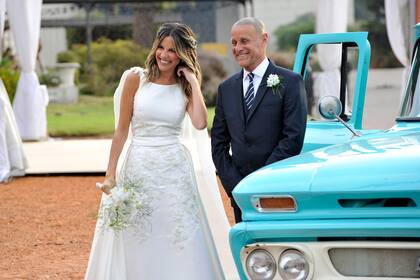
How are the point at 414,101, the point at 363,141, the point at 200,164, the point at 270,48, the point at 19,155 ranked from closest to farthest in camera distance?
1. the point at 363,141
2. the point at 414,101
3. the point at 200,164
4. the point at 19,155
5. the point at 270,48

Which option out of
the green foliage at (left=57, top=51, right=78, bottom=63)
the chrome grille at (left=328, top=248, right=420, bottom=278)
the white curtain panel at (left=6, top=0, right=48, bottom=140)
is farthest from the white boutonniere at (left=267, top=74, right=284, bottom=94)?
the green foliage at (left=57, top=51, right=78, bottom=63)

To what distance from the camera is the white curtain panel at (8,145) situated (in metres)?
14.1

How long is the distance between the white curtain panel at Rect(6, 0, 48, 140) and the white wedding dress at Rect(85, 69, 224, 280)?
1102 centimetres

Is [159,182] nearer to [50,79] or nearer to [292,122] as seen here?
[292,122]

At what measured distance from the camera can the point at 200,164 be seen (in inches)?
272

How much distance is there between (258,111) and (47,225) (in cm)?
527

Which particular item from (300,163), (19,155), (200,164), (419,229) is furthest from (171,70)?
(19,155)

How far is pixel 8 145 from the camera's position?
46.9ft

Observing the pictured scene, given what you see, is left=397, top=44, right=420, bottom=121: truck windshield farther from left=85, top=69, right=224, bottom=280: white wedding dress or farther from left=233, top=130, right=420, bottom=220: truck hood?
left=85, top=69, right=224, bottom=280: white wedding dress

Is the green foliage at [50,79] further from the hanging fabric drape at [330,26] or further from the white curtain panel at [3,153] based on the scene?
the white curtain panel at [3,153]

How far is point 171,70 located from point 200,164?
2.12 ft

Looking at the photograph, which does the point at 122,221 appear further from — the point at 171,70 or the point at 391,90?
the point at 391,90

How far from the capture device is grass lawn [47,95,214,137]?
2386 cm

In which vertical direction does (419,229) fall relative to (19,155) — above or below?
above
